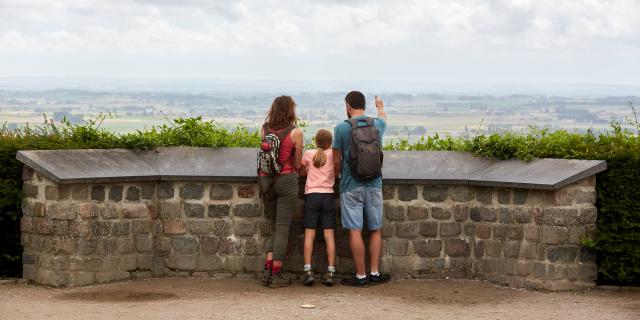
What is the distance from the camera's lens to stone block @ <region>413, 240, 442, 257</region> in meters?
10.2

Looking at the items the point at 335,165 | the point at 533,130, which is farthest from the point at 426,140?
the point at 335,165

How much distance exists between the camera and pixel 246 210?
10086mm

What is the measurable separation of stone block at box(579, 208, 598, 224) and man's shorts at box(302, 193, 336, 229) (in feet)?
7.89

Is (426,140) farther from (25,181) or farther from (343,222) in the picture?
(25,181)

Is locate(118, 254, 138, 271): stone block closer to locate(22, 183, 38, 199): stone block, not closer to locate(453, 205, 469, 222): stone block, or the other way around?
locate(22, 183, 38, 199): stone block

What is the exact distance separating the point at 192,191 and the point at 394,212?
2.06 metres

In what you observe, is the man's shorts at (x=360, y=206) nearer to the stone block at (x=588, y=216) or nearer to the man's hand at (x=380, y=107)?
the man's hand at (x=380, y=107)

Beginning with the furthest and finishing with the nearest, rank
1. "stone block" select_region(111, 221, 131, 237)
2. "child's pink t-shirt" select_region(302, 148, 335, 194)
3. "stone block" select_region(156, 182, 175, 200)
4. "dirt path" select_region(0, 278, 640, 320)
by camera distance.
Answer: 1. "stone block" select_region(156, 182, 175, 200)
2. "stone block" select_region(111, 221, 131, 237)
3. "child's pink t-shirt" select_region(302, 148, 335, 194)
4. "dirt path" select_region(0, 278, 640, 320)

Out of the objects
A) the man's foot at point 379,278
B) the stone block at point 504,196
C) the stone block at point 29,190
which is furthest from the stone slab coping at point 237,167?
the man's foot at point 379,278

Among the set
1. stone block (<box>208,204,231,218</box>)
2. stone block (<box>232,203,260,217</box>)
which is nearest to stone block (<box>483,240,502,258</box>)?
stone block (<box>232,203,260,217</box>)

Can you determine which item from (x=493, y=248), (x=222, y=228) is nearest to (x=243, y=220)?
(x=222, y=228)

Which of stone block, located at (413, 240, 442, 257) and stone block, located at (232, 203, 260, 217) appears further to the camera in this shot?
stone block, located at (413, 240, 442, 257)

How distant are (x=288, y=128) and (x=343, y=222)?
1.06m

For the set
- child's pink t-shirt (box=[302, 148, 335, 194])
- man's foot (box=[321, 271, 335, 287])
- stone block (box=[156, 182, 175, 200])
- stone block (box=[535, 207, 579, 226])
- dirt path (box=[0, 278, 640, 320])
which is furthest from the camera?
stone block (box=[156, 182, 175, 200])
